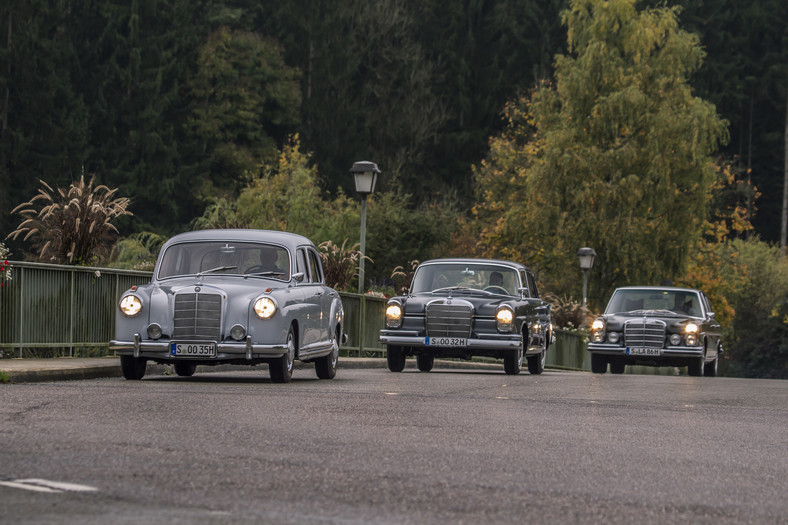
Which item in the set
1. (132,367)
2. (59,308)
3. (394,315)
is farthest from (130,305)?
(394,315)

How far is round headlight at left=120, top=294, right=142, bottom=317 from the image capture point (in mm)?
15945

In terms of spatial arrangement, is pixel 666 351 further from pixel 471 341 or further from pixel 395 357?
pixel 471 341

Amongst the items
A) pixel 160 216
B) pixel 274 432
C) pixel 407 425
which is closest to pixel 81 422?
pixel 274 432

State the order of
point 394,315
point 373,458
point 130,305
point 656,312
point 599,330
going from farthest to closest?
point 599,330
point 656,312
point 394,315
point 130,305
point 373,458

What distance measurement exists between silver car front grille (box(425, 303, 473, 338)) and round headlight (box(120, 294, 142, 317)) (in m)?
6.24

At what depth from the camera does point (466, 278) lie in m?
22.1

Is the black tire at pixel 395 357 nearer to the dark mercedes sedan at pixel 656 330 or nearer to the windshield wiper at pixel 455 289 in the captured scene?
the windshield wiper at pixel 455 289

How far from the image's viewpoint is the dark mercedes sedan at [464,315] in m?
21.0

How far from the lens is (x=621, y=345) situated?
2708 cm

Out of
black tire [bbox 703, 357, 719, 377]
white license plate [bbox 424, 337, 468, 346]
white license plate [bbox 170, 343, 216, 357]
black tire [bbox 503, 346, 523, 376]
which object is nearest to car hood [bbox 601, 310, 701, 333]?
black tire [bbox 703, 357, 719, 377]

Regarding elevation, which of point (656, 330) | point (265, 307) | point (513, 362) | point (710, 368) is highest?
point (265, 307)

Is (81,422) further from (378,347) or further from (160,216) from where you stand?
(160,216)

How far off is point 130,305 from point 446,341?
6338mm

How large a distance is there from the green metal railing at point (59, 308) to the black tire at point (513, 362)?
5.76 metres
